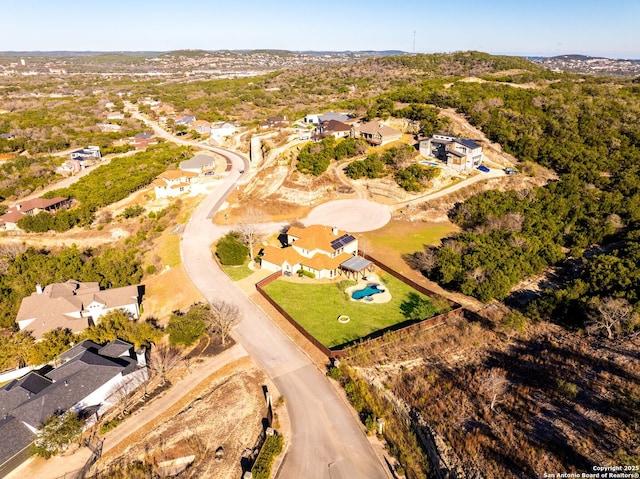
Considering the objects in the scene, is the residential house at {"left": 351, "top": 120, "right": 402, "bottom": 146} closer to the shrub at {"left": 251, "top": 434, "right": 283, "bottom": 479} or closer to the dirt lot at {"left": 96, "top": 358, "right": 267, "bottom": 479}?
the dirt lot at {"left": 96, "top": 358, "right": 267, "bottom": 479}

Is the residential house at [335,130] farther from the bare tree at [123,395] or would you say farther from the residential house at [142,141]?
the bare tree at [123,395]

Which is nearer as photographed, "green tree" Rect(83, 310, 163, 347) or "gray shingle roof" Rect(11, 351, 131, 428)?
"gray shingle roof" Rect(11, 351, 131, 428)

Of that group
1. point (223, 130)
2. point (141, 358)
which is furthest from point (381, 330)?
point (223, 130)

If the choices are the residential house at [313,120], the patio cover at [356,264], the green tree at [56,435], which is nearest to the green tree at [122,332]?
the green tree at [56,435]

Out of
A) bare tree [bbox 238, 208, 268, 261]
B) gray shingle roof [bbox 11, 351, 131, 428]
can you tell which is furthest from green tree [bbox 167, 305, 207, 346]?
bare tree [bbox 238, 208, 268, 261]

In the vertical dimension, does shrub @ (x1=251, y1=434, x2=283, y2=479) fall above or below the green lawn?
above

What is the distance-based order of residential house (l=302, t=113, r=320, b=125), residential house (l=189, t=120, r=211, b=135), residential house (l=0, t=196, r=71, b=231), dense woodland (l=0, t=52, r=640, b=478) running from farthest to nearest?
1. residential house (l=189, t=120, r=211, b=135)
2. residential house (l=302, t=113, r=320, b=125)
3. residential house (l=0, t=196, r=71, b=231)
4. dense woodland (l=0, t=52, r=640, b=478)

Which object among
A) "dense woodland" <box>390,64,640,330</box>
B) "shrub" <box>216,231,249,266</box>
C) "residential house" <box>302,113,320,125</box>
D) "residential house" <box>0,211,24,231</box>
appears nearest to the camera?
"dense woodland" <box>390,64,640,330</box>

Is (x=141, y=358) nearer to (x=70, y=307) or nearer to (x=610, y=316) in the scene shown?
(x=70, y=307)
